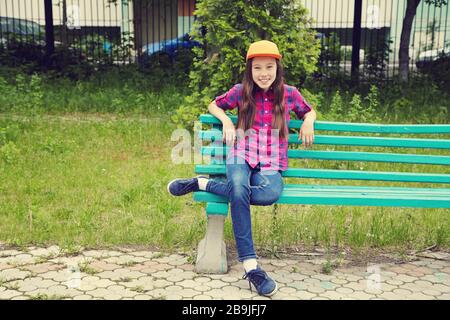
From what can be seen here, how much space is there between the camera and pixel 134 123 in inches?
313

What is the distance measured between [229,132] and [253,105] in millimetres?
248

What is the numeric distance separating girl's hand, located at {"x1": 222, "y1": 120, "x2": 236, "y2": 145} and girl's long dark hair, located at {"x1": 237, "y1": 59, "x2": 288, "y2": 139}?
0.09 metres

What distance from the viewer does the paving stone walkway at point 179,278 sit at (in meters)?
3.50

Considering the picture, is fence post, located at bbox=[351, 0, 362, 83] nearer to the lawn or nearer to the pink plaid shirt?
the lawn

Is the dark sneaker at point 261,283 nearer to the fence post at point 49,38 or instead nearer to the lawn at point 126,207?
the lawn at point 126,207

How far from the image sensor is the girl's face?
3.77 m

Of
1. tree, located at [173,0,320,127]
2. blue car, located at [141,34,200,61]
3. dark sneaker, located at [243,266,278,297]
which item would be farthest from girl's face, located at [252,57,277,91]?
blue car, located at [141,34,200,61]

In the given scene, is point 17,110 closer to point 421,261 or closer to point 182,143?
point 182,143

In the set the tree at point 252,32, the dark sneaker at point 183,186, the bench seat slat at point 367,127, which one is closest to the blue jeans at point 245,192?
the dark sneaker at point 183,186

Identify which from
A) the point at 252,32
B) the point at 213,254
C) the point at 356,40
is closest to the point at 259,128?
the point at 213,254

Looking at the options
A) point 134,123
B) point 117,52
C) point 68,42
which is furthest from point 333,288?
point 68,42

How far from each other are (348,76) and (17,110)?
6394 millimetres

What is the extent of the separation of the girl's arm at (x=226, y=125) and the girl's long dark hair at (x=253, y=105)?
94mm

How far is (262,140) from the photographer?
3.83m
